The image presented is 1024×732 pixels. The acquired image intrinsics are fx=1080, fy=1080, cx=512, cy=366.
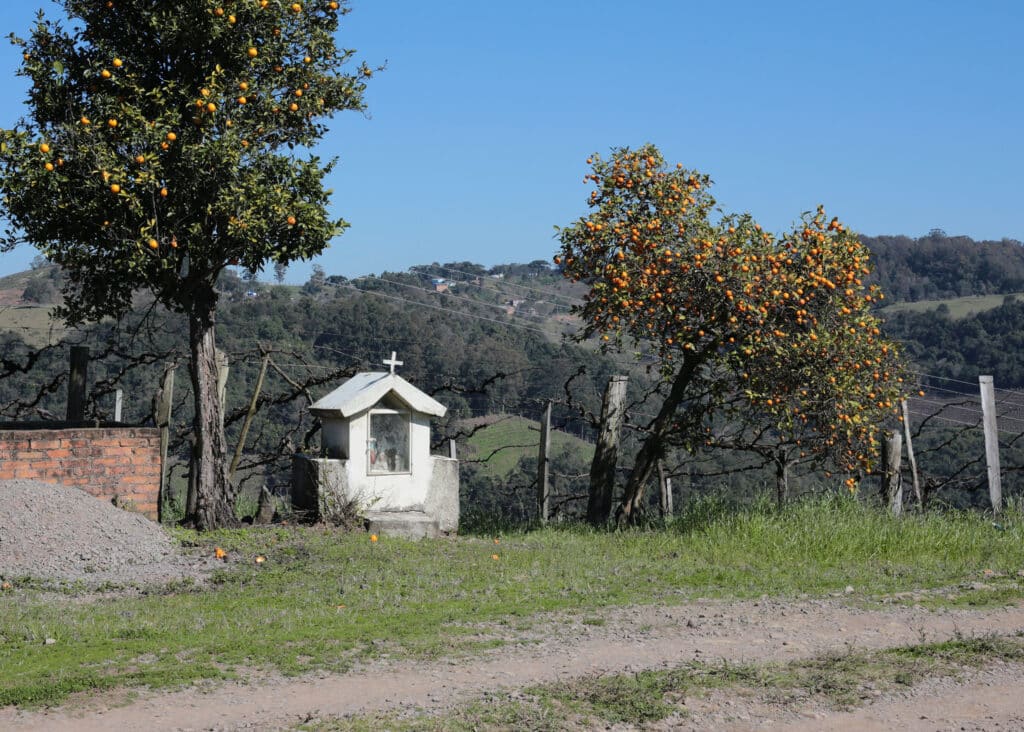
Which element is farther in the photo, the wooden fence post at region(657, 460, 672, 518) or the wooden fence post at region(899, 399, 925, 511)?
the wooden fence post at region(657, 460, 672, 518)

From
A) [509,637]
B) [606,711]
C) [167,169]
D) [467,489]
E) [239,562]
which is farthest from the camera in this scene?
[467,489]

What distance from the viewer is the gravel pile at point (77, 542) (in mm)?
9633

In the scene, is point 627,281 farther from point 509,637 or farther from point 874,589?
point 509,637

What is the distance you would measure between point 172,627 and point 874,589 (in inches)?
222

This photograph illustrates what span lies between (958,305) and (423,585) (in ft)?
182

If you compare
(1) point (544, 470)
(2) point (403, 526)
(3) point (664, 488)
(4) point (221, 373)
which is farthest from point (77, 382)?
(3) point (664, 488)

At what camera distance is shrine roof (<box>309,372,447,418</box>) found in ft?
42.1

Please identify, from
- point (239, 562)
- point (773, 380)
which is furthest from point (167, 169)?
point (773, 380)

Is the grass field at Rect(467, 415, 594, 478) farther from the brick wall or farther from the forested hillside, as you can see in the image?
the brick wall

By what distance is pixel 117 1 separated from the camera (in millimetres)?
11344

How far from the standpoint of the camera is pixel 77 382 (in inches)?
542

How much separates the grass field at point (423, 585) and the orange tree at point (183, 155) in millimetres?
2732

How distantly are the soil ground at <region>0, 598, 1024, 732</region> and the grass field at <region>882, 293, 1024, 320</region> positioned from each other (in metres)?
46.9

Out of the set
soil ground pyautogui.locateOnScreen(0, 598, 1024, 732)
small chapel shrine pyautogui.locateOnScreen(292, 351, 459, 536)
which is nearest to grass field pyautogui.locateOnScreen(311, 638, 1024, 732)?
soil ground pyautogui.locateOnScreen(0, 598, 1024, 732)
